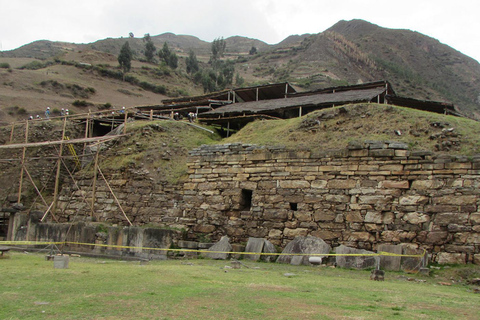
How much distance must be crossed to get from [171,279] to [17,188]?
46.5 feet

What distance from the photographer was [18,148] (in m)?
20.0

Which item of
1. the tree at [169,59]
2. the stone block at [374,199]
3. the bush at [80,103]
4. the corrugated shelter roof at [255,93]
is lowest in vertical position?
the stone block at [374,199]

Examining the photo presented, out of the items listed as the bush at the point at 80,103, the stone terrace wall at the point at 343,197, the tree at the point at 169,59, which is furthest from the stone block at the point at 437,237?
the tree at the point at 169,59

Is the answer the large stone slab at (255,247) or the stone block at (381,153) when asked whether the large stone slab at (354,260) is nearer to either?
the large stone slab at (255,247)

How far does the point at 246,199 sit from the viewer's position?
13.2m

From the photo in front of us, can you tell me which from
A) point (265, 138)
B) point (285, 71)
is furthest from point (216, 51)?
point (265, 138)

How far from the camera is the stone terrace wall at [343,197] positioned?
997 centimetres

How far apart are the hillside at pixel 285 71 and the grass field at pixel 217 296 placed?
1226 inches

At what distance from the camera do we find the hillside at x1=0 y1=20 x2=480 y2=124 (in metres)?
46.1

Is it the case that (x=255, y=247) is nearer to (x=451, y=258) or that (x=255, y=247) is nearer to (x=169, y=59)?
(x=451, y=258)

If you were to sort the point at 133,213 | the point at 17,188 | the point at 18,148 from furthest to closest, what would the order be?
→ the point at 18,148 → the point at 17,188 → the point at 133,213

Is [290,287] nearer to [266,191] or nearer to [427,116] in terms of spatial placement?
[266,191]

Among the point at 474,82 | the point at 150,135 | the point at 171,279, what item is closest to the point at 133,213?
the point at 150,135

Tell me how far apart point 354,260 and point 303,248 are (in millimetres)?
1380
